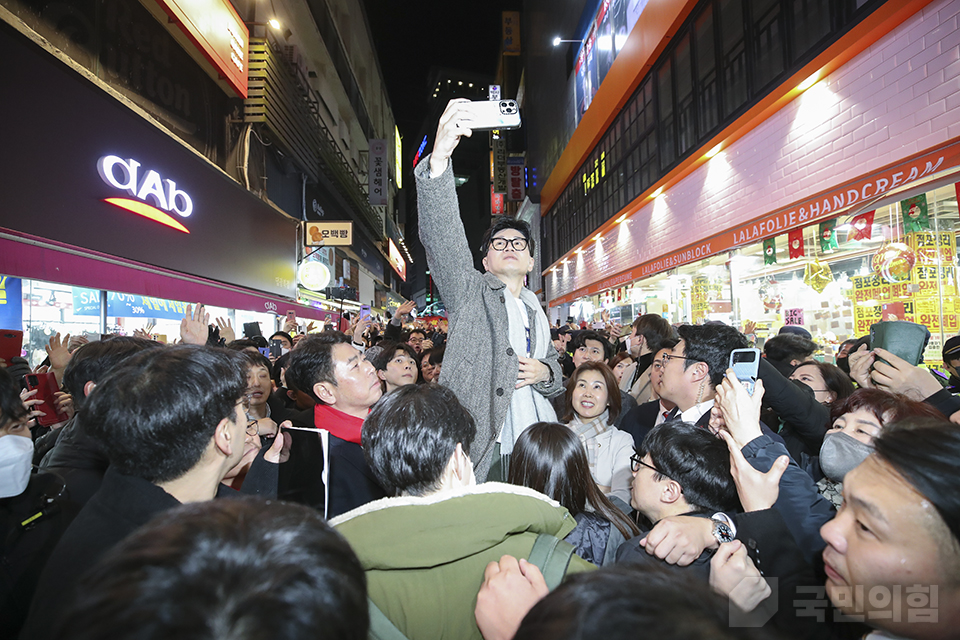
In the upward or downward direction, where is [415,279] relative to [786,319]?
upward

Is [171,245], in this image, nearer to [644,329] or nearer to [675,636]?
[644,329]

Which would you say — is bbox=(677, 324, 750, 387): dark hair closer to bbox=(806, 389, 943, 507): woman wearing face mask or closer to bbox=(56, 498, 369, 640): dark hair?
bbox=(806, 389, 943, 507): woman wearing face mask

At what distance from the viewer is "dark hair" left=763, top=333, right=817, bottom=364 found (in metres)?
4.05

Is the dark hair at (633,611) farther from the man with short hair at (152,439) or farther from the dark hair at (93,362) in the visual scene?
the dark hair at (93,362)

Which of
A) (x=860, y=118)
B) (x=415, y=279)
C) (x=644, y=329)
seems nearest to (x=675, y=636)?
(x=644, y=329)

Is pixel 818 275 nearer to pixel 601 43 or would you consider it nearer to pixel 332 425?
pixel 332 425

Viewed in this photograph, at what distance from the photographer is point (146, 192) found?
833 cm

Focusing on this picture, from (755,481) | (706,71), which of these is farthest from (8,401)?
(706,71)

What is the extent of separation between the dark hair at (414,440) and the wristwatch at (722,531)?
89cm

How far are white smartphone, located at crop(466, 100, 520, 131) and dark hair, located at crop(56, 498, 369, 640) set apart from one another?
5.51ft

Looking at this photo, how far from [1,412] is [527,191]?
26771 mm

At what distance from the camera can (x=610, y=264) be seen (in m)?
14.9

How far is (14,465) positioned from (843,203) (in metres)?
6.51

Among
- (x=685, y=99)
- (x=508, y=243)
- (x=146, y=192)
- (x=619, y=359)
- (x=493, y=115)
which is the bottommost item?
(x=619, y=359)
